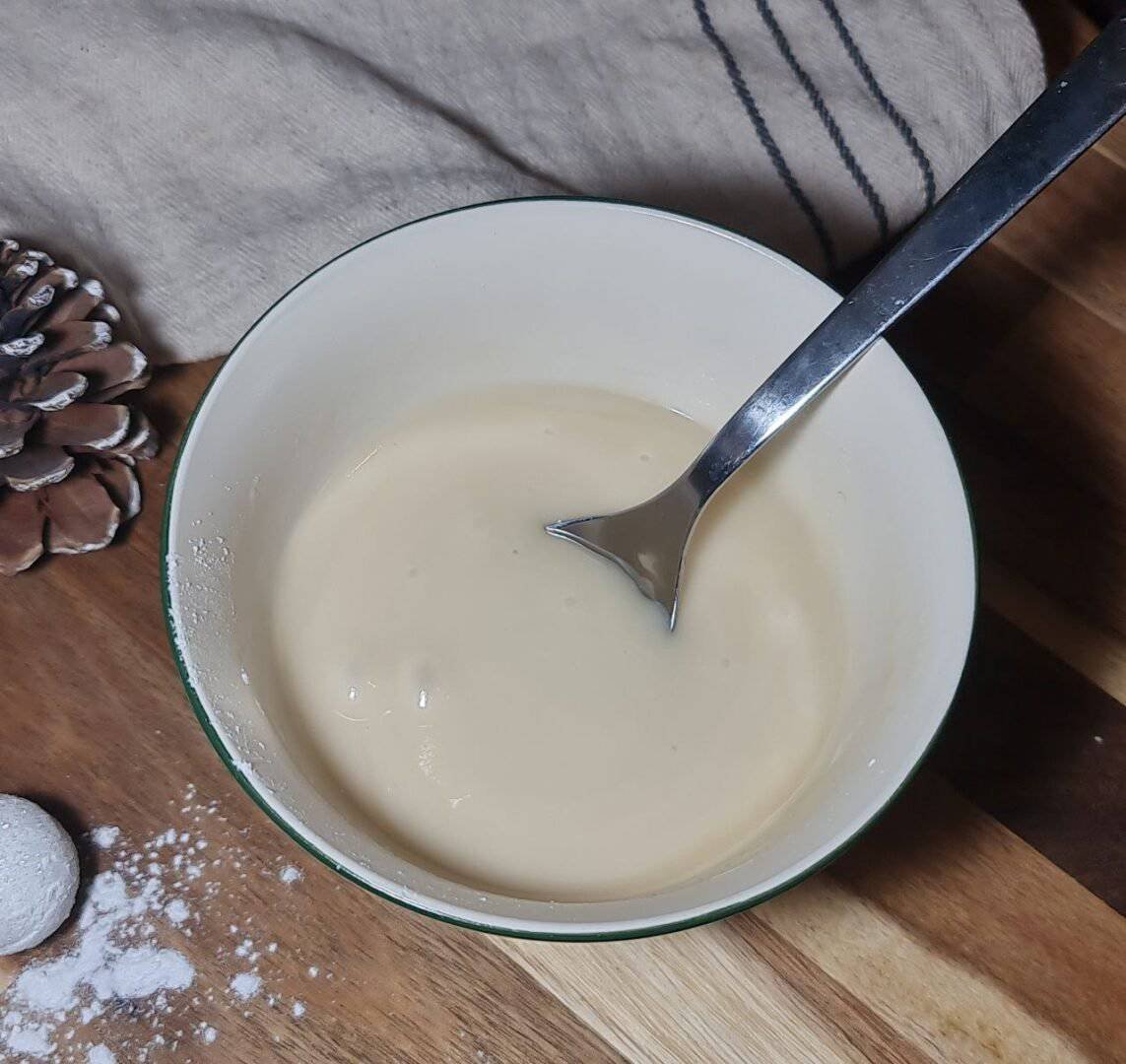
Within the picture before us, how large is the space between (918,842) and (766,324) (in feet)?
0.91

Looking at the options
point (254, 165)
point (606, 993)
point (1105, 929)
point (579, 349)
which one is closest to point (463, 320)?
point (579, 349)

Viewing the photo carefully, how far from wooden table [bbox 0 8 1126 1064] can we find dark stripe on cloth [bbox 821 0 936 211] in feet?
0.63

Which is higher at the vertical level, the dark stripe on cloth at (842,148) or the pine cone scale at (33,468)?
the dark stripe on cloth at (842,148)

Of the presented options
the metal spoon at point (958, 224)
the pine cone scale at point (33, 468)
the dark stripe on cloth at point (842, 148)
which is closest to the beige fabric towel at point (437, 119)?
the dark stripe on cloth at point (842, 148)

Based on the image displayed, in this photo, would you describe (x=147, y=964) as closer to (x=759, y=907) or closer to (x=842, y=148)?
(x=759, y=907)

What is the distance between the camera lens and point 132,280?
0.75 m

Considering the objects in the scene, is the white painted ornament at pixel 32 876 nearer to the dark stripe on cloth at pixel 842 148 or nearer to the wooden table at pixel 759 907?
the wooden table at pixel 759 907

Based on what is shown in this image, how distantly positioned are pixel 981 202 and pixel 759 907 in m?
0.35

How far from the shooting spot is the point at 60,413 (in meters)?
0.69

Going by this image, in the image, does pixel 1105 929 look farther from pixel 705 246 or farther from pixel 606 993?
pixel 705 246

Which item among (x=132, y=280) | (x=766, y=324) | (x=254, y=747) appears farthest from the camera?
(x=132, y=280)

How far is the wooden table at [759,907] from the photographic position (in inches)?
24.5

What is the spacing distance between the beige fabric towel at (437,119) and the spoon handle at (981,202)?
9.1 inches

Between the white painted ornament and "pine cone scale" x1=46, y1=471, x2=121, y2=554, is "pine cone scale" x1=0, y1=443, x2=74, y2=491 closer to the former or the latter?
"pine cone scale" x1=46, y1=471, x2=121, y2=554
